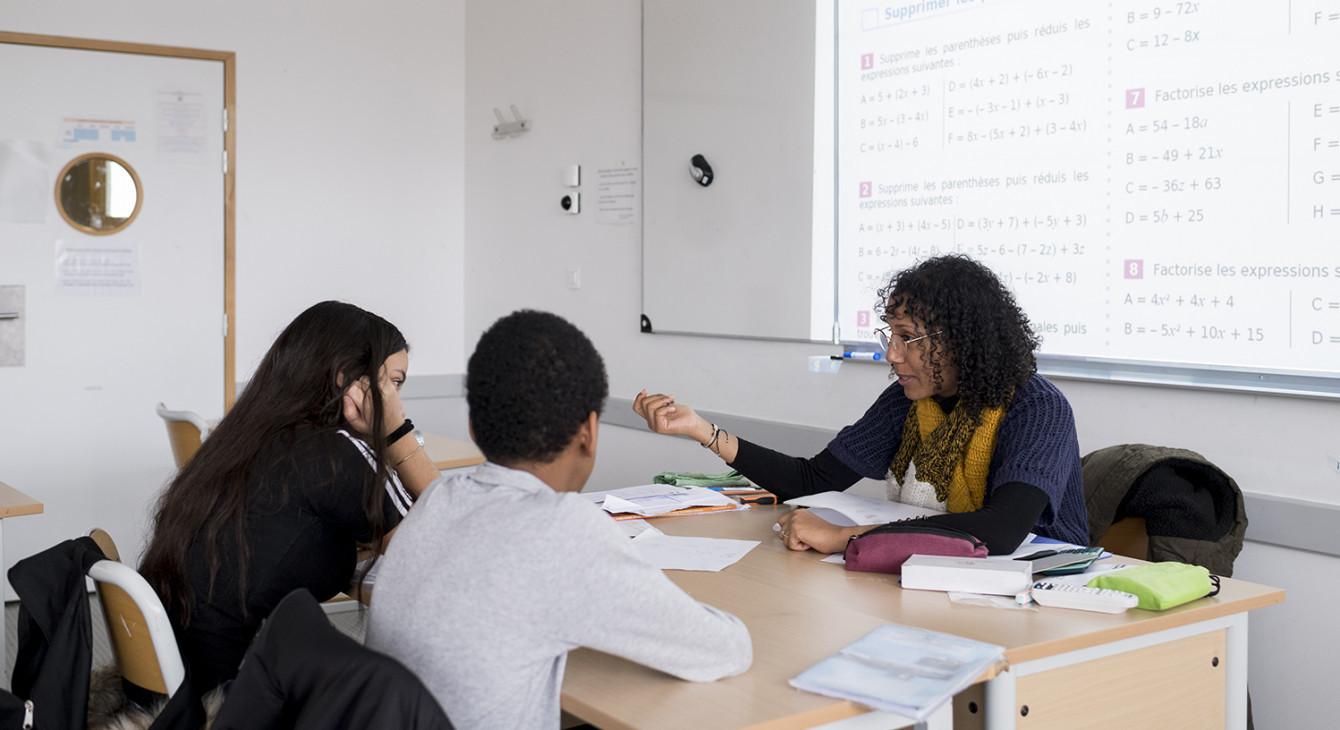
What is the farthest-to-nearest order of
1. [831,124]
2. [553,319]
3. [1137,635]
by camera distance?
[831,124]
[1137,635]
[553,319]

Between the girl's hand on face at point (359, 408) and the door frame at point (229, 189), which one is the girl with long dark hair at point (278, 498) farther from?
the door frame at point (229, 189)

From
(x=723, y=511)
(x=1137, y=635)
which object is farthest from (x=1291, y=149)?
(x=723, y=511)

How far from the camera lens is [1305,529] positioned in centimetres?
237

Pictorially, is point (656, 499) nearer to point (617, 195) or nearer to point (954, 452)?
point (954, 452)

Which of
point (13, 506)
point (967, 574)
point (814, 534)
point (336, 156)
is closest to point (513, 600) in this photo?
point (967, 574)

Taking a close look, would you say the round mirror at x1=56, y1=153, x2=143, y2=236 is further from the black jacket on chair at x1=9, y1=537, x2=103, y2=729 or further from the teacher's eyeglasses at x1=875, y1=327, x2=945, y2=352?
the teacher's eyeglasses at x1=875, y1=327, x2=945, y2=352

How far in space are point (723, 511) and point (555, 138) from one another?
8.74ft

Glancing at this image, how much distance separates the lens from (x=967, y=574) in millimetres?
1774

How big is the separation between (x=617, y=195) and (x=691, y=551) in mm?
2568

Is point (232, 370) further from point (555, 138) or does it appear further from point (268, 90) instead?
point (555, 138)

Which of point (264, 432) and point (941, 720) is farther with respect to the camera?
point (264, 432)

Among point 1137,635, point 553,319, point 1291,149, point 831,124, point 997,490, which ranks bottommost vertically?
point 1137,635

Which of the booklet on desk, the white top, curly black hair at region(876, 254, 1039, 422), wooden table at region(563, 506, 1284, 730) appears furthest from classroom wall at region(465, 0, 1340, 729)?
the white top

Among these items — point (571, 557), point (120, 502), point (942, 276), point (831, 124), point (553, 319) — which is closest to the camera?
point (571, 557)
